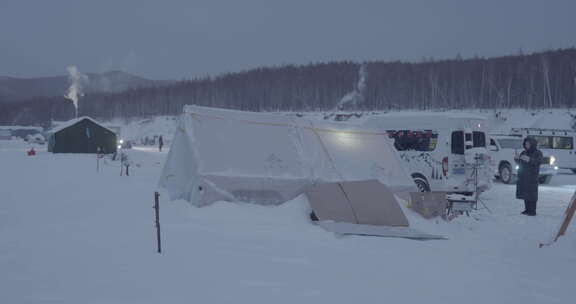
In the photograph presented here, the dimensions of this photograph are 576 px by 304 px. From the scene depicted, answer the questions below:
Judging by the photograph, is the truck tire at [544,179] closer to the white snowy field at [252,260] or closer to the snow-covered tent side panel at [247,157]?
the white snowy field at [252,260]

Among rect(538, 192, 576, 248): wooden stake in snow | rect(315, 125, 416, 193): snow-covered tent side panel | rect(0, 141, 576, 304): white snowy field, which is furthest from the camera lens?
rect(315, 125, 416, 193): snow-covered tent side panel

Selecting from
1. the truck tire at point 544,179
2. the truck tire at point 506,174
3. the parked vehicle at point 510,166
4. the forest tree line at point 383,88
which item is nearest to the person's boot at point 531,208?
the parked vehicle at point 510,166

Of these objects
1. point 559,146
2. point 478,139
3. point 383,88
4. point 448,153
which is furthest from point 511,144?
point 383,88

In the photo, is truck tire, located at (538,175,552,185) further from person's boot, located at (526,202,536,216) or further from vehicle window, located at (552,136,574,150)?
person's boot, located at (526,202,536,216)

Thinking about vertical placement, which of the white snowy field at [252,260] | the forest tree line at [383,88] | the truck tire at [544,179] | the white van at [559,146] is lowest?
the truck tire at [544,179]

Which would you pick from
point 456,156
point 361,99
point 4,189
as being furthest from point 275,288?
point 361,99

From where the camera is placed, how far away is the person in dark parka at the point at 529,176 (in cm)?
972

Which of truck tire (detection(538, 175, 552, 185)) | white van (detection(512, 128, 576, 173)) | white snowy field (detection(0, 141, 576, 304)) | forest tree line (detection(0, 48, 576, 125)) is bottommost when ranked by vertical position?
truck tire (detection(538, 175, 552, 185))

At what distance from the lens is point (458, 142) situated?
11.9m

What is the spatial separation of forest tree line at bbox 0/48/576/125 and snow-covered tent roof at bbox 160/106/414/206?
189 feet

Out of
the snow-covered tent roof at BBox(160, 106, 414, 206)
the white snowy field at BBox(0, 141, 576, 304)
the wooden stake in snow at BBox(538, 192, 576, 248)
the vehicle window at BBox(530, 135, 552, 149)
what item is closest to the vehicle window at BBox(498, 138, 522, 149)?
the vehicle window at BBox(530, 135, 552, 149)

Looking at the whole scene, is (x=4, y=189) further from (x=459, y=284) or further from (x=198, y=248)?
(x=459, y=284)

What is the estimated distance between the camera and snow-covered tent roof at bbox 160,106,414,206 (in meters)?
7.79

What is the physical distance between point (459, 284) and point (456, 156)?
24.9 feet
